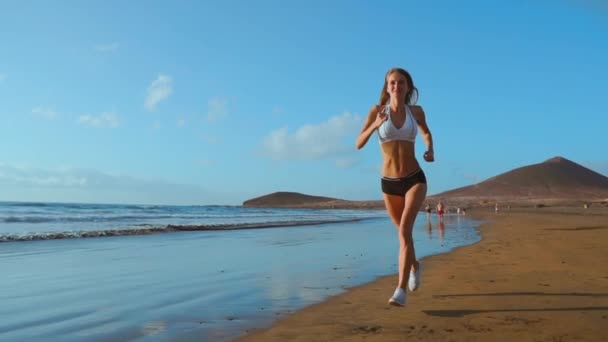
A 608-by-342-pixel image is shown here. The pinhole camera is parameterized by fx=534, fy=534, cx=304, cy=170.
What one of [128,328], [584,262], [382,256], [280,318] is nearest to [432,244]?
[382,256]

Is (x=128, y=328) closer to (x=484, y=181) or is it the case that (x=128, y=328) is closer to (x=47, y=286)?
(x=47, y=286)

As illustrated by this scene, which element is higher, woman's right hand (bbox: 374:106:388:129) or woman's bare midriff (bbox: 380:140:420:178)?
woman's right hand (bbox: 374:106:388:129)

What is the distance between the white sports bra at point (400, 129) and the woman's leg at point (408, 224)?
41 centimetres

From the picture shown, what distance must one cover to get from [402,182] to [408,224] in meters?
0.35

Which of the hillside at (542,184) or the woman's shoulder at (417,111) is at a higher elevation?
the hillside at (542,184)

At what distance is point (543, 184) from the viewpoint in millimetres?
83000

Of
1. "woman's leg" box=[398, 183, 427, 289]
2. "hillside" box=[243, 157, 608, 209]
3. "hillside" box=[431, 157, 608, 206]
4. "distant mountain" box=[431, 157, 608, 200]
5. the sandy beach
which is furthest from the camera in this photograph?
"distant mountain" box=[431, 157, 608, 200]

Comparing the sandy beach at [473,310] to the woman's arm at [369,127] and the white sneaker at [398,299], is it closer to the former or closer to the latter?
the white sneaker at [398,299]

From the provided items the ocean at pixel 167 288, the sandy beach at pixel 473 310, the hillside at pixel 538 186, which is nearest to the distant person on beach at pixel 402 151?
the sandy beach at pixel 473 310

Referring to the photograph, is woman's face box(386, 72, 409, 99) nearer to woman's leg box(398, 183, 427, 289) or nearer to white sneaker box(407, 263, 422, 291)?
woman's leg box(398, 183, 427, 289)

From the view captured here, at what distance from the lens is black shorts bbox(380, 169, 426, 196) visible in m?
4.37

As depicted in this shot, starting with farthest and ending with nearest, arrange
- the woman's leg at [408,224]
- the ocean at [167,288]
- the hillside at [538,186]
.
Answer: the hillside at [538,186]
the woman's leg at [408,224]
the ocean at [167,288]

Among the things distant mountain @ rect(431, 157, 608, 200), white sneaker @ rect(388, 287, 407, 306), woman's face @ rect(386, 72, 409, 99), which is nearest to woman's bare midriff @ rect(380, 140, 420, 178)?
woman's face @ rect(386, 72, 409, 99)

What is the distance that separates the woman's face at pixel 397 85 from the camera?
14.5 ft
